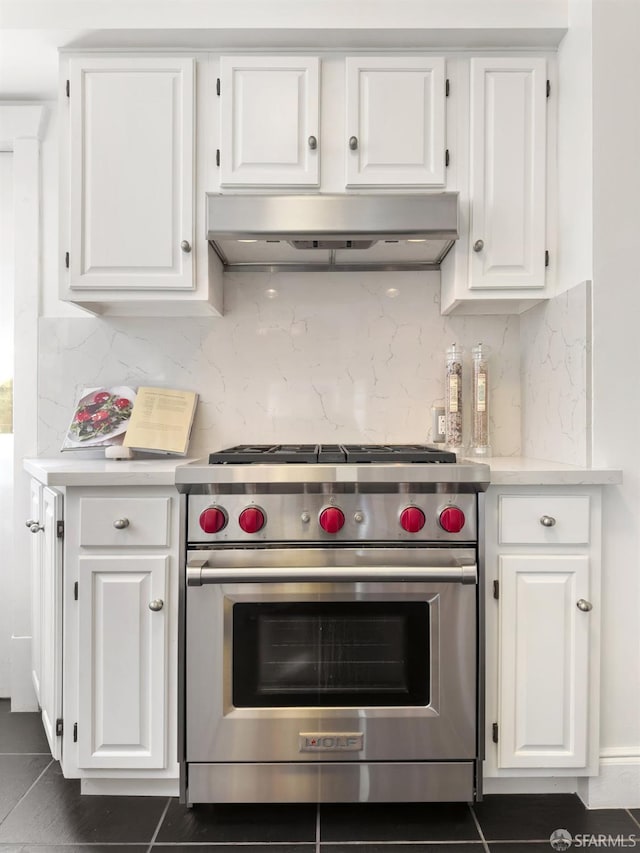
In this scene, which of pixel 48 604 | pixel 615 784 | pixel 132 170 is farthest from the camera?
pixel 132 170

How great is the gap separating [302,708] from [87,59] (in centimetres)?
211

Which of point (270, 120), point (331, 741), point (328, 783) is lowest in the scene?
point (328, 783)

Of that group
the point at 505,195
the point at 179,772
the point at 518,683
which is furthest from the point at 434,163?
the point at 179,772

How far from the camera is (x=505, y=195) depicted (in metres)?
1.93

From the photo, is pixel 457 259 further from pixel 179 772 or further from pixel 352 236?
pixel 179 772

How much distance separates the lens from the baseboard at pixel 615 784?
168 centimetres

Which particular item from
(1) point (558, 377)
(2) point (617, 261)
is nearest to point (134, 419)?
(1) point (558, 377)

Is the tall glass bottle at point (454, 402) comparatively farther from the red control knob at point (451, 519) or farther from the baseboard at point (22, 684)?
the baseboard at point (22, 684)

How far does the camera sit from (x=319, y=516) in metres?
1.59

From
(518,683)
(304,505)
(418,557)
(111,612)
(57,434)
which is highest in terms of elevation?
(57,434)

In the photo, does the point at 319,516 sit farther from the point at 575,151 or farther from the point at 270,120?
the point at 575,151

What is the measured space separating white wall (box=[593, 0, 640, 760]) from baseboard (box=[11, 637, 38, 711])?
2.14m

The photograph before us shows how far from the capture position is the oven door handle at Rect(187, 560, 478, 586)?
1565 millimetres

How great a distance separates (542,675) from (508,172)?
155 cm
